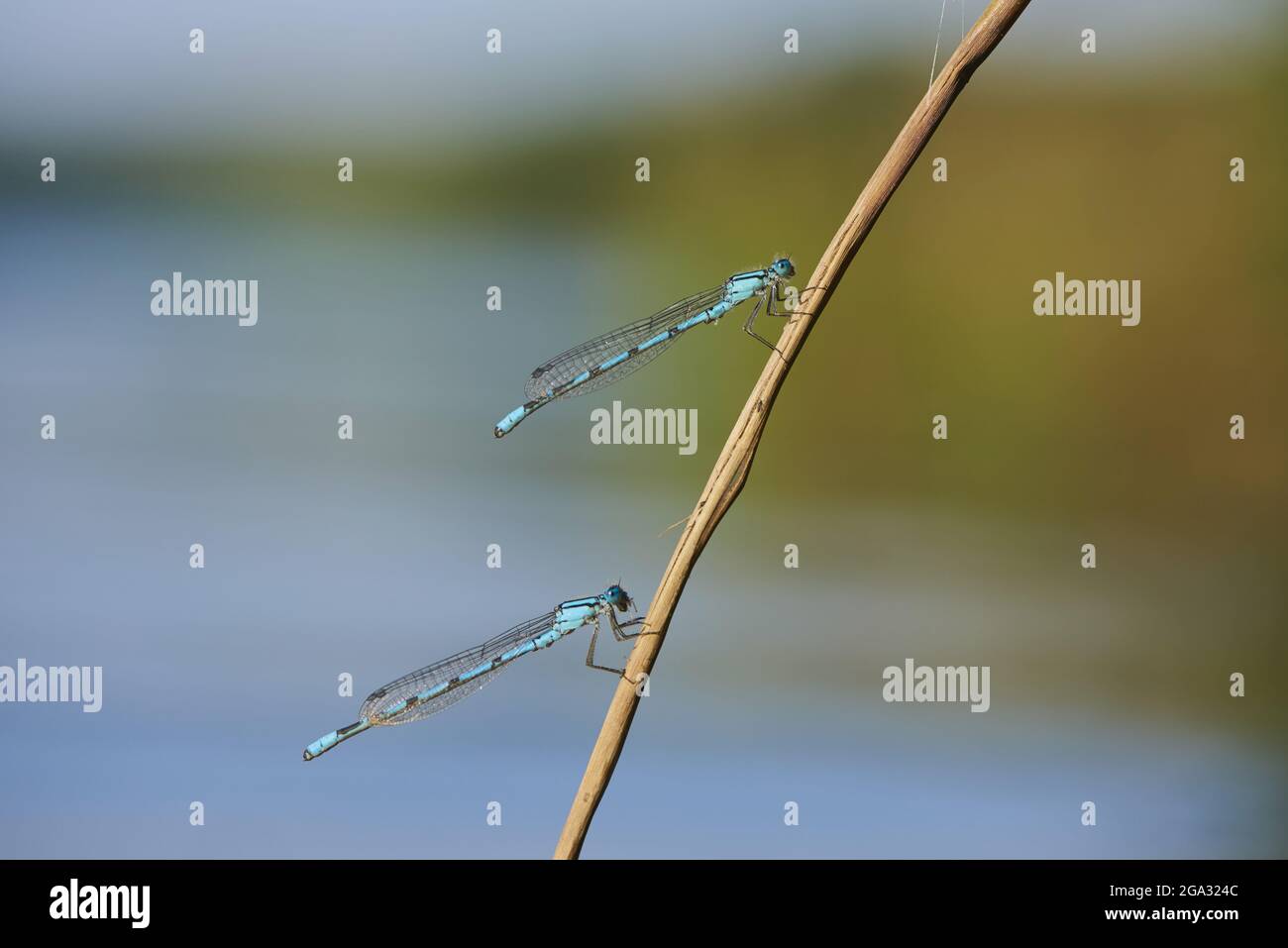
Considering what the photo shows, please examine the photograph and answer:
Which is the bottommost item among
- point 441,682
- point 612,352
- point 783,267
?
point 441,682

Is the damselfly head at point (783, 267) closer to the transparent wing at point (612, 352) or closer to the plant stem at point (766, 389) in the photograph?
the transparent wing at point (612, 352)

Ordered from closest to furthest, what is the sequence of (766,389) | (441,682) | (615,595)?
(766,389), (615,595), (441,682)

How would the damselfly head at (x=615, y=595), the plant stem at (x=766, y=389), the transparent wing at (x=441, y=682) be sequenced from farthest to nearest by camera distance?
1. the transparent wing at (x=441, y=682)
2. the damselfly head at (x=615, y=595)
3. the plant stem at (x=766, y=389)

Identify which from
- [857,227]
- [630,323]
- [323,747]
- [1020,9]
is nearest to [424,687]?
[323,747]

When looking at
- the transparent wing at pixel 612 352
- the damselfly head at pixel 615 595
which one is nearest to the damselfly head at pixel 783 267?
the transparent wing at pixel 612 352

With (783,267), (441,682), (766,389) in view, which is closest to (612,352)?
(783,267)

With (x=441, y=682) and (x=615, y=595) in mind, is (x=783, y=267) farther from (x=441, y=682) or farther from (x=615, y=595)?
(x=441, y=682)

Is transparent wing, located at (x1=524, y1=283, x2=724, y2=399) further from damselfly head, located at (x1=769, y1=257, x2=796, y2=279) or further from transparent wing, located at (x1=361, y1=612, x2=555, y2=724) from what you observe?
transparent wing, located at (x1=361, y1=612, x2=555, y2=724)
